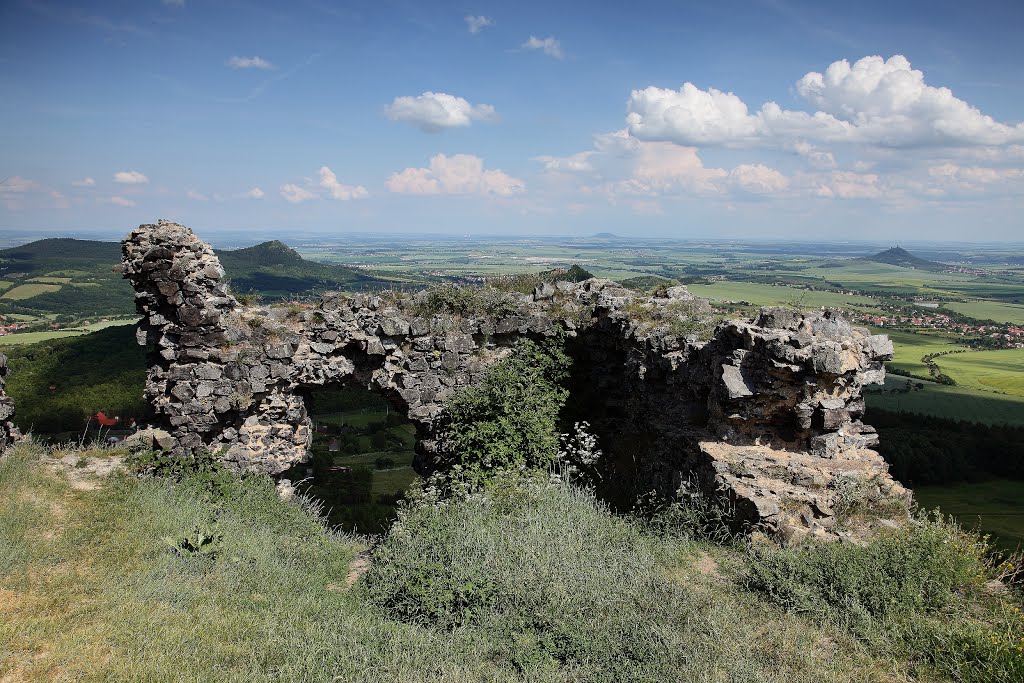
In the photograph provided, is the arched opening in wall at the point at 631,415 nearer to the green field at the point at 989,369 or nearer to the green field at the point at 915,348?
the green field at the point at 915,348

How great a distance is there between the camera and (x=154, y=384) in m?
8.98

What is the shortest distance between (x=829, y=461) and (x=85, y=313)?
77.7 meters

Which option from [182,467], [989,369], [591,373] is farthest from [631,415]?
[989,369]

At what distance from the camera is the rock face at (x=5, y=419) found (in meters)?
8.21

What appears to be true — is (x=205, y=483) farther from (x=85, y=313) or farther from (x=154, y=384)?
(x=85, y=313)

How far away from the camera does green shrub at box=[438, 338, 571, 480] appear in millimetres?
9195

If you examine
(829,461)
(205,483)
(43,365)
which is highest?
(829,461)

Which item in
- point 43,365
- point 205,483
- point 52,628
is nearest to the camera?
point 52,628

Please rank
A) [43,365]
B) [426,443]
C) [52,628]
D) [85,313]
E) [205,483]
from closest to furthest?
[52,628] < [205,483] < [426,443] < [43,365] < [85,313]

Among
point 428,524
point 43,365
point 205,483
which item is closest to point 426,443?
point 428,524

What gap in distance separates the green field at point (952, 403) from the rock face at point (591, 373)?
2617cm

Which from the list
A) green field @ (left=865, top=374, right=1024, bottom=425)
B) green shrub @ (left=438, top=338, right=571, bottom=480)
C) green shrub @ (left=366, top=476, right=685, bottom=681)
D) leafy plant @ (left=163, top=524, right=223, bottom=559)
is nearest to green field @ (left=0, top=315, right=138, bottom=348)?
leafy plant @ (left=163, top=524, right=223, bottom=559)

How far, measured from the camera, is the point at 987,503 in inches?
762

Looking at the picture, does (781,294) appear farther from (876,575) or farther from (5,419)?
(5,419)
